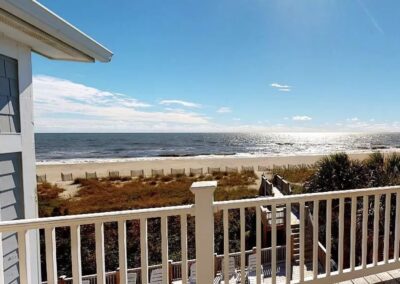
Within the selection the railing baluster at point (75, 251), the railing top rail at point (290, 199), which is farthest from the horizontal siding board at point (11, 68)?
the railing top rail at point (290, 199)

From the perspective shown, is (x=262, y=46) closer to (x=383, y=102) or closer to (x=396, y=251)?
(x=396, y=251)

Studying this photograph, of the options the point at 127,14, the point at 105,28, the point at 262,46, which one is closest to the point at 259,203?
the point at 127,14

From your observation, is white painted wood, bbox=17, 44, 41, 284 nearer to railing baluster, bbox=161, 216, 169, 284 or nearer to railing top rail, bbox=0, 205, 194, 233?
railing top rail, bbox=0, 205, 194, 233

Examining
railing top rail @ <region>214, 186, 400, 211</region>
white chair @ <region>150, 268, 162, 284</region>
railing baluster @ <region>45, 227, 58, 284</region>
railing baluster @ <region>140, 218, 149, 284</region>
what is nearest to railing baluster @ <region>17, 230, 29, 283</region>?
railing baluster @ <region>45, 227, 58, 284</region>

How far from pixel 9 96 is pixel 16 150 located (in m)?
0.45

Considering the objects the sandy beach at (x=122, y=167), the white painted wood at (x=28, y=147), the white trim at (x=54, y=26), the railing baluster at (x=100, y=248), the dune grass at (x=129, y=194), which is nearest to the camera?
the white trim at (x=54, y=26)

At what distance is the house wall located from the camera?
7.00ft

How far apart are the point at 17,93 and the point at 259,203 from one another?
2.21m

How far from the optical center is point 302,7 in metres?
6.04

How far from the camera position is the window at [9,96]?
212 cm

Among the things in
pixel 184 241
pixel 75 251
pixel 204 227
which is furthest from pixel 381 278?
pixel 75 251

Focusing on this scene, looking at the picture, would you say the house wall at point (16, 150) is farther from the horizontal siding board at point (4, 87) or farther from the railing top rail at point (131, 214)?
the railing top rail at point (131, 214)

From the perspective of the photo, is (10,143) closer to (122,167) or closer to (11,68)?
(11,68)

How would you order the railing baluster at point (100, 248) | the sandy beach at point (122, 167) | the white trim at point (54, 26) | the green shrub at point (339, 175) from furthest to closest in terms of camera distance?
the sandy beach at point (122, 167) < the green shrub at point (339, 175) < the railing baluster at point (100, 248) < the white trim at point (54, 26)
